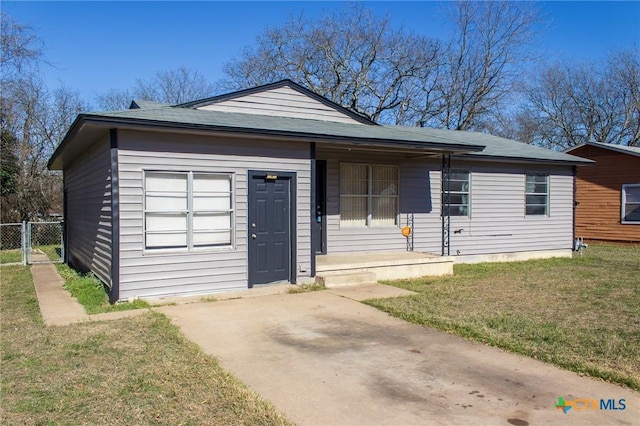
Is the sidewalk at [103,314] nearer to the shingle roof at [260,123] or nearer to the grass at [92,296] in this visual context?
the grass at [92,296]

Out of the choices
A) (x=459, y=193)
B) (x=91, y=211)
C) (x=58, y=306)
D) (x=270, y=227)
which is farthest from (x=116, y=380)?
(x=459, y=193)

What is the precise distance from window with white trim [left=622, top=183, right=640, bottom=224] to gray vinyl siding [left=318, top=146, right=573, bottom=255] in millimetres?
5370

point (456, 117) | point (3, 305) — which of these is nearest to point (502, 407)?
point (3, 305)

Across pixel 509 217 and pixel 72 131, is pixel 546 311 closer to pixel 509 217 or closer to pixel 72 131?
pixel 509 217

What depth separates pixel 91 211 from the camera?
1033 centimetres

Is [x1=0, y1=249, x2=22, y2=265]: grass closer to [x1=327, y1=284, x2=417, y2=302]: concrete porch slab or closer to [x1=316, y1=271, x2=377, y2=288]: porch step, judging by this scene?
[x1=316, y1=271, x2=377, y2=288]: porch step

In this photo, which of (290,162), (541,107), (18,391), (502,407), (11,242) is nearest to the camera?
(502,407)

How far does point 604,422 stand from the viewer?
364 centimetres

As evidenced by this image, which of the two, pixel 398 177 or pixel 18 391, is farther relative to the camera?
pixel 398 177

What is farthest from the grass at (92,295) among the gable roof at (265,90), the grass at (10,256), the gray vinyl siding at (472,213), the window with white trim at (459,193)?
the window with white trim at (459,193)

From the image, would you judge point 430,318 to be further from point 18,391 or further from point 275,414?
point 18,391

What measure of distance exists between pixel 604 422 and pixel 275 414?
247cm

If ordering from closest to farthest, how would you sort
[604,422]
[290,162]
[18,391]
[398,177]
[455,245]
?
[604,422] < [18,391] < [290,162] < [398,177] < [455,245]

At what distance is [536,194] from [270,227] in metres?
9.44
